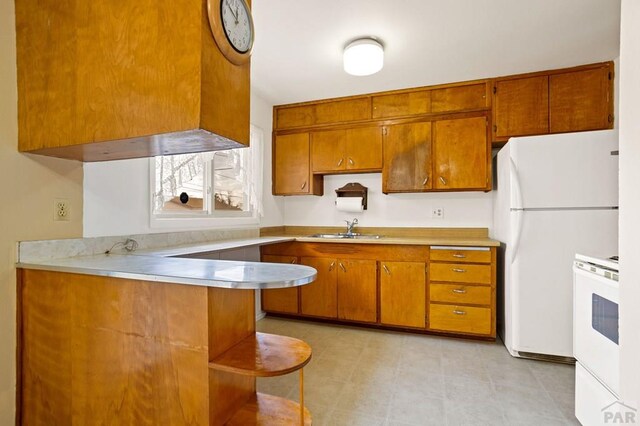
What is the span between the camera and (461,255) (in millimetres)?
2699

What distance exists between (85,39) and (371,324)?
9.42 ft

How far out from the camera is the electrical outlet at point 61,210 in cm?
154

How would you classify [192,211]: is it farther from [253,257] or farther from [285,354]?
[285,354]

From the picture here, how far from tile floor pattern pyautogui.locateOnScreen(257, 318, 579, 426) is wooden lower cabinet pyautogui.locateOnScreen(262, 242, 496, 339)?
0.68 feet

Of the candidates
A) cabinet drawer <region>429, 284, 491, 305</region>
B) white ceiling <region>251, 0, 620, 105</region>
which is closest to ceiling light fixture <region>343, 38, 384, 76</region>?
white ceiling <region>251, 0, 620, 105</region>

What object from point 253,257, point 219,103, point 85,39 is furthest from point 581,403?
point 85,39

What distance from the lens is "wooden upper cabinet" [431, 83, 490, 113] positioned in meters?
2.91

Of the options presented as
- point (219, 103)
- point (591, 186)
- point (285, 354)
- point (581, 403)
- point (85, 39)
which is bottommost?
point (581, 403)

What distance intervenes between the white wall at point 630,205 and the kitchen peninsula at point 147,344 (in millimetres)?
1197

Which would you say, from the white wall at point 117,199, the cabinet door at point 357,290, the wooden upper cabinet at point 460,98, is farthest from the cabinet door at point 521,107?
the white wall at point 117,199

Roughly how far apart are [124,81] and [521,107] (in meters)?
3.06

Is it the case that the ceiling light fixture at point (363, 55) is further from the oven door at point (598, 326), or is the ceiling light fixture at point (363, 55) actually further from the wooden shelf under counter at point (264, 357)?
the wooden shelf under counter at point (264, 357)

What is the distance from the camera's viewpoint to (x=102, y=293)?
1285 mm

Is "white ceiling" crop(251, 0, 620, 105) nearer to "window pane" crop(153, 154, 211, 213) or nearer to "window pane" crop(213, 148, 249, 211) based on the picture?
"window pane" crop(213, 148, 249, 211)
